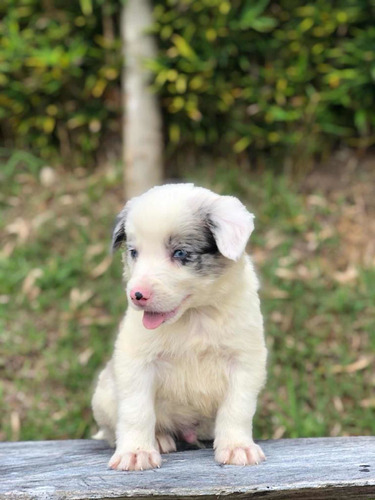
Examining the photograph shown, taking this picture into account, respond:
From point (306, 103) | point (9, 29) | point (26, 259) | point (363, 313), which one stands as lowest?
point (363, 313)

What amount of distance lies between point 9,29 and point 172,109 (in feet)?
5.18

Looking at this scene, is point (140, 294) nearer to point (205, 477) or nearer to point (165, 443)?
point (205, 477)

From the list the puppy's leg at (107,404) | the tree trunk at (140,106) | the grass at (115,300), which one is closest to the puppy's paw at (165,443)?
the puppy's leg at (107,404)

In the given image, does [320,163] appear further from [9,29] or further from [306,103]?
[9,29]

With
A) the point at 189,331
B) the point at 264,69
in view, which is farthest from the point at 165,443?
the point at 264,69

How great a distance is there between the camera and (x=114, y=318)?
5.85 m

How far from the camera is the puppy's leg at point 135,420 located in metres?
3.01

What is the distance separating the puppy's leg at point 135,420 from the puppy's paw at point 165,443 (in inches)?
8.7

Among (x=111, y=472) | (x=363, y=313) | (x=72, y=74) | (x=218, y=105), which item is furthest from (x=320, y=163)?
(x=111, y=472)

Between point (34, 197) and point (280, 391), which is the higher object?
point (34, 197)

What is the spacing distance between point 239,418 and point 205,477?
281 mm

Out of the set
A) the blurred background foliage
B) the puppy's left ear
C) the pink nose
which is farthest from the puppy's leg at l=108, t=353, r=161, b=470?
the blurred background foliage

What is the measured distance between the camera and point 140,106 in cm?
649

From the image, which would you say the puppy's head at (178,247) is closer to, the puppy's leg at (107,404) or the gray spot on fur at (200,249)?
the gray spot on fur at (200,249)
